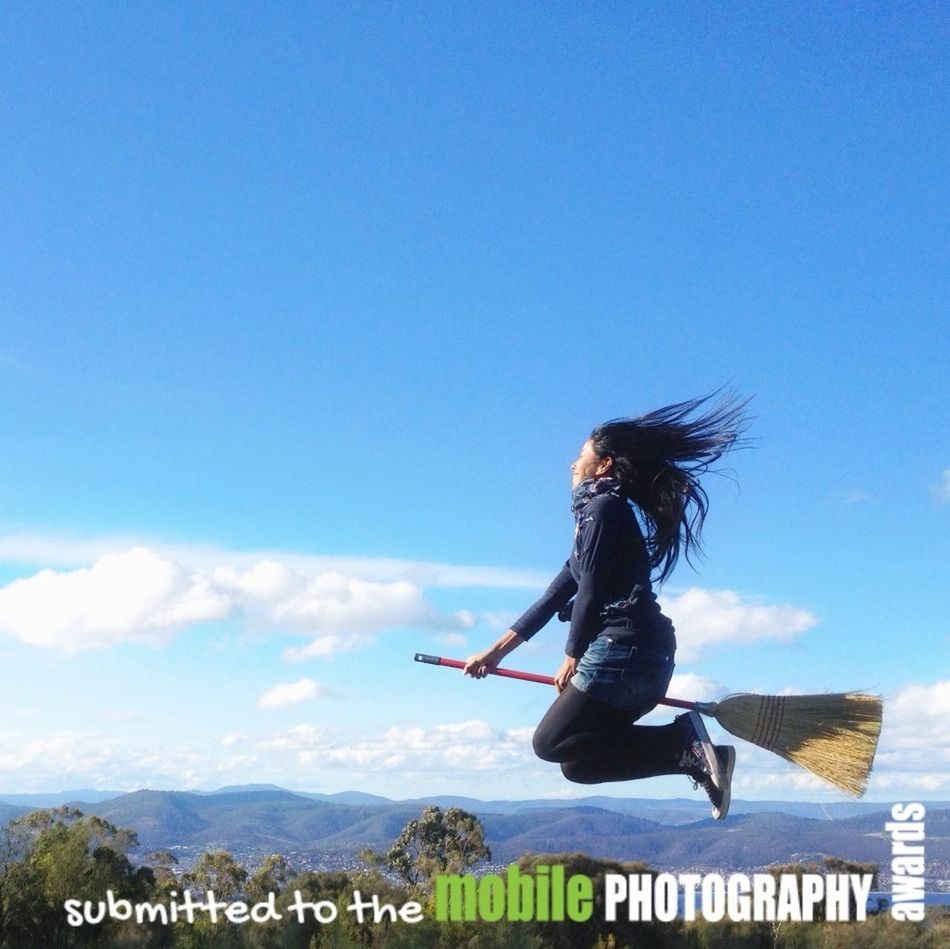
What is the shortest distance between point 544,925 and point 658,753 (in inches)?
735

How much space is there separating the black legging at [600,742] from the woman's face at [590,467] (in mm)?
997

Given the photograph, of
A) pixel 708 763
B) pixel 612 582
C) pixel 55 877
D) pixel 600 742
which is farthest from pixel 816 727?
pixel 55 877

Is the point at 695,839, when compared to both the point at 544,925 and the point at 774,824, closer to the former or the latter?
the point at 774,824

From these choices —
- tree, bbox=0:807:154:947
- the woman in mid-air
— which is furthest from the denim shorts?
tree, bbox=0:807:154:947

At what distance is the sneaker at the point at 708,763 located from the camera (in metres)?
4.75

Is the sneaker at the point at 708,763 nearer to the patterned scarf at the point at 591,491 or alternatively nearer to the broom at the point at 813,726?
the broom at the point at 813,726

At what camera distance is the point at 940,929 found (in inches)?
1035

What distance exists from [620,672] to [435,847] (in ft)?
103

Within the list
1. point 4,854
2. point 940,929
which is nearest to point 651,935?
point 940,929

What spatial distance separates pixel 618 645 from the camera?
470 centimetres

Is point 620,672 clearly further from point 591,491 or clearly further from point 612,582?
point 591,491

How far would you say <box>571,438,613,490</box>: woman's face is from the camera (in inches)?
204

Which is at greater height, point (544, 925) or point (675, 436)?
point (675, 436)

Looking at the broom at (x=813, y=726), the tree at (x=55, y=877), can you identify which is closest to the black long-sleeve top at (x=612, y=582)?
the broom at (x=813, y=726)
